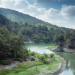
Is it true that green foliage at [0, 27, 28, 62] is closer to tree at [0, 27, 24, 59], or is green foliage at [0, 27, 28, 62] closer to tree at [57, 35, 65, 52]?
tree at [0, 27, 24, 59]

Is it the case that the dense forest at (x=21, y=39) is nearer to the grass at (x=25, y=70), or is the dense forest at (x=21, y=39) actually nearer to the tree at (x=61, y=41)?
the tree at (x=61, y=41)

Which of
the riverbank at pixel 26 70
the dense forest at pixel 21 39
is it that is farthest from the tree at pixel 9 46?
the riverbank at pixel 26 70

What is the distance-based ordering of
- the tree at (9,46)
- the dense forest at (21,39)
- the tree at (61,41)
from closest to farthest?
the tree at (9,46) → the dense forest at (21,39) → the tree at (61,41)

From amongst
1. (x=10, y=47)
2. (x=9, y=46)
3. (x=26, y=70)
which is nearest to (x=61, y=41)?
(x=10, y=47)

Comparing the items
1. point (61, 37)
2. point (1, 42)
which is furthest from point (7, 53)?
point (61, 37)

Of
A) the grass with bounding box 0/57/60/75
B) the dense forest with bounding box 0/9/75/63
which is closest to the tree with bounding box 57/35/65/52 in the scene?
the dense forest with bounding box 0/9/75/63

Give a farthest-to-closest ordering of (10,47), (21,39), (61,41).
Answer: (61,41), (21,39), (10,47)

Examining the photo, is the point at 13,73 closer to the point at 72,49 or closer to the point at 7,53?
the point at 7,53

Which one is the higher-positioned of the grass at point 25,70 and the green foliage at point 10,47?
the green foliage at point 10,47

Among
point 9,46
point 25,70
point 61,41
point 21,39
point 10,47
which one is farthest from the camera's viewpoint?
point 61,41

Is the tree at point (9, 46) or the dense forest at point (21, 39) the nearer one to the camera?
the tree at point (9, 46)

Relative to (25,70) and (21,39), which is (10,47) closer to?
(21,39)

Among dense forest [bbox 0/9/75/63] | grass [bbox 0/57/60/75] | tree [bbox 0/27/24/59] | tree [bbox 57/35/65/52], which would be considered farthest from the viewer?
tree [bbox 57/35/65/52]

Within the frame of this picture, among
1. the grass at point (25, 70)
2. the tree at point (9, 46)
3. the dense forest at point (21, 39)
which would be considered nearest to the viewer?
the grass at point (25, 70)
